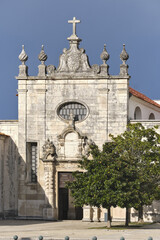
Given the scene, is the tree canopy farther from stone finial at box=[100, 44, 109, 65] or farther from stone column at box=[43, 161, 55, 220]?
stone finial at box=[100, 44, 109, 65]

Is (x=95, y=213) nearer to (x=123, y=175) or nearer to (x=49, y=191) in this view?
(x=49, y=191)

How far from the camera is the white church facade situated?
179 feet

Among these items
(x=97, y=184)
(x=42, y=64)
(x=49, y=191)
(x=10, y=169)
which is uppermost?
(x=42, y=64)

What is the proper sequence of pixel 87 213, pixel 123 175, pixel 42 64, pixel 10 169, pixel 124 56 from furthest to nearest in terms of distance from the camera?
pixel 10 169, pixel 42 64, pixel 124 56, pixel 87 213, pixel 123 175

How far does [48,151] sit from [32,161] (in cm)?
191

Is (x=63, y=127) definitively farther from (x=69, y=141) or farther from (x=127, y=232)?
(x=127, y=232)

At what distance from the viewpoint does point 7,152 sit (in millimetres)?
56031

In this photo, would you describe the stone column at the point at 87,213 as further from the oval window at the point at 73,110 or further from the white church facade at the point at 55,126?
the oval window at the point at 73,110

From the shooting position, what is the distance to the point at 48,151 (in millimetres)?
54781

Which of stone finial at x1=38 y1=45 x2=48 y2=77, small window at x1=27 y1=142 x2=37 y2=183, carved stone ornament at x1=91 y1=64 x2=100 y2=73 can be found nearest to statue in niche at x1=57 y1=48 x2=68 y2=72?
stone finial at x1=38 y1=45 x2=48 y2=77

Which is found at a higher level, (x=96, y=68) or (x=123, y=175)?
(x=96, y=68)

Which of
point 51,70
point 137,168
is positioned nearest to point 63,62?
point 51,70

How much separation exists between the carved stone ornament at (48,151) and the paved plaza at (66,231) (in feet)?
14.5

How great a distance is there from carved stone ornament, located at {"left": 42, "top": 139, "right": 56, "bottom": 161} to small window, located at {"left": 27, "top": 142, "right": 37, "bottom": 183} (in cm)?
129
